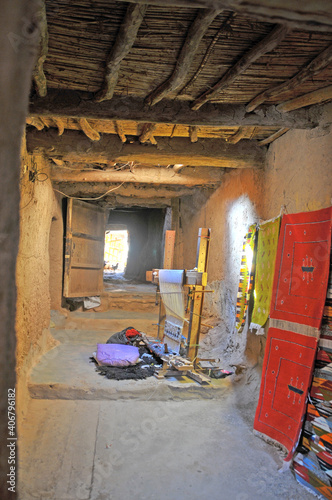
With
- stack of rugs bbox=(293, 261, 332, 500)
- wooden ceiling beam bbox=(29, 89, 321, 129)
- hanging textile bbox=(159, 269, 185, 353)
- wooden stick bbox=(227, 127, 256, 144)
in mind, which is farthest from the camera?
hanging textile bbox=(159, 269, 185, 353)

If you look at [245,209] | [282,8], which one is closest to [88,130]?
[245,209]

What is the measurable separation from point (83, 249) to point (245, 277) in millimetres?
3596

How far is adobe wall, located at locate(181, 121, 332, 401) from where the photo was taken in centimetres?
282

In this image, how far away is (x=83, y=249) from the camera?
690 centimetres

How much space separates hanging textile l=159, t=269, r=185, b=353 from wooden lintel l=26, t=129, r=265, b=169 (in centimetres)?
140

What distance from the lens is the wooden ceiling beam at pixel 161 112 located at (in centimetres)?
246

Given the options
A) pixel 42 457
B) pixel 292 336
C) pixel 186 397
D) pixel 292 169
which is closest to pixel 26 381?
pixel 42 457

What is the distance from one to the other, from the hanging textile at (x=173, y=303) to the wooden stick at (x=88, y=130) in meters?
1.82

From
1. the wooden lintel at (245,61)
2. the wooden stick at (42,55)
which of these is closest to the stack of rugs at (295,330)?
the wooden lintel at (245,61)

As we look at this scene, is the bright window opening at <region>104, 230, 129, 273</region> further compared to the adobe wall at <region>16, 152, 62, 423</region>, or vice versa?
the bright window opening at <region>104, 230, 129, 273</region>

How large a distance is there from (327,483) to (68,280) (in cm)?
511

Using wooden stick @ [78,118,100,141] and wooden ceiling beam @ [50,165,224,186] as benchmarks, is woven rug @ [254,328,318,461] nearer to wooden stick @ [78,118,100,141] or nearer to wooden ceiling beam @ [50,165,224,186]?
wooden stick @ [78,118,100,141]

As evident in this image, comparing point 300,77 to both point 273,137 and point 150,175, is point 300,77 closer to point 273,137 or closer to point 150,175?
point 273,137

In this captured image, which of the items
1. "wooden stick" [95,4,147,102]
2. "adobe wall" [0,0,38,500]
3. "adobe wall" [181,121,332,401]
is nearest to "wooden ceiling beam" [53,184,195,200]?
"adobe wall" [181,121,332,401]
